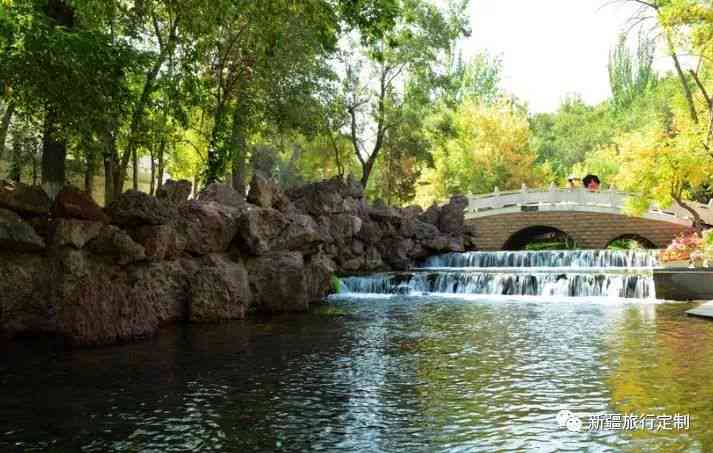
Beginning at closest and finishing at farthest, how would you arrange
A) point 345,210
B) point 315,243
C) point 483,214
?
point 315,243 < point 345,210 < point 483,214

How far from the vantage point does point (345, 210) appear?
23.2 meters

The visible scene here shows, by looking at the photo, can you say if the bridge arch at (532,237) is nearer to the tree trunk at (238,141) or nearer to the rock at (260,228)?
the tree trunk at (238,141)

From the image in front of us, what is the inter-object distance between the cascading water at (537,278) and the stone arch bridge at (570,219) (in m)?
5.95

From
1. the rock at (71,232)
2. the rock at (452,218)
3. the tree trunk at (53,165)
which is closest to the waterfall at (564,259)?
the rock at (452,218)

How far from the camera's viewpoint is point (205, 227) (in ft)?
48.2

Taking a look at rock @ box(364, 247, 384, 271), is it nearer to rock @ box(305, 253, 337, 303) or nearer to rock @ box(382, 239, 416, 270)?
rock @ box(382, 239, 416, 270)

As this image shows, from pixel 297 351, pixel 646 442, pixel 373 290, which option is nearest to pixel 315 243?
pixel 373 290

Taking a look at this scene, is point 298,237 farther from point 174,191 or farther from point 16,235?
point 16,235

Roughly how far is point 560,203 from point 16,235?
27864mm

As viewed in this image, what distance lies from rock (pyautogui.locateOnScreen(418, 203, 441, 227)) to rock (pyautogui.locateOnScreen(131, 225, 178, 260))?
19.5m

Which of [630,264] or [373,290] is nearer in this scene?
[373,290]

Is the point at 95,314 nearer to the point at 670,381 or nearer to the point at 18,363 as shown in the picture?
the point at 18,363

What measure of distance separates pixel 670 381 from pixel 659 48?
1707 cm

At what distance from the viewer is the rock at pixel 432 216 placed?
31.7 meters
